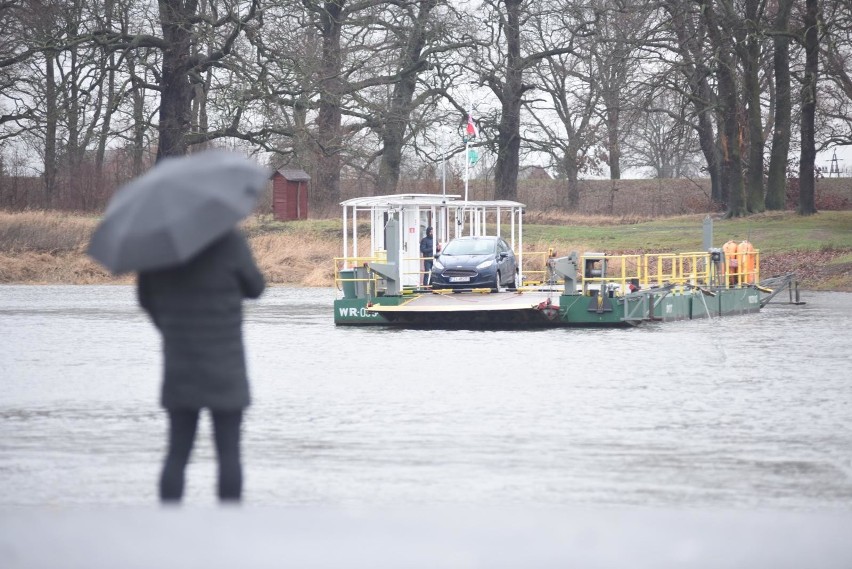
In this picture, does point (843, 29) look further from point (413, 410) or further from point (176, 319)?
point (176, 319)

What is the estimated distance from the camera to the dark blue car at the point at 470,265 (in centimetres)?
3328

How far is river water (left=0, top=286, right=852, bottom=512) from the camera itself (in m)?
10.6

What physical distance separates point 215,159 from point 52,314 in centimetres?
2875

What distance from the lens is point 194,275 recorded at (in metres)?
7.71

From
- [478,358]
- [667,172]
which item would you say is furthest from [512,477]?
[667,172]

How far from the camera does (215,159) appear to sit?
7.63 m

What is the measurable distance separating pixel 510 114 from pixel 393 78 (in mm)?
6718

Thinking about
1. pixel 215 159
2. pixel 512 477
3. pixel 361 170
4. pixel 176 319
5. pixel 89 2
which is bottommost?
pixel 512 477

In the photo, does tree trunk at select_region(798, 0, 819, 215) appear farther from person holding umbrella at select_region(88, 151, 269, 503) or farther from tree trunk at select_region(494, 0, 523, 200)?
person holding umbrella at select_region(88, 151, 269, 503)

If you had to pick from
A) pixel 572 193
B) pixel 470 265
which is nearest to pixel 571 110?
pixel 572 193

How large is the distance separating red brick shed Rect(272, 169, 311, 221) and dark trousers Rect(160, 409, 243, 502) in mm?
56407

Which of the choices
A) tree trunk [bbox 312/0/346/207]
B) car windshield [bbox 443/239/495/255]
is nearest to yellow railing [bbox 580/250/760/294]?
car windshield [bbox 443/239/495/255]

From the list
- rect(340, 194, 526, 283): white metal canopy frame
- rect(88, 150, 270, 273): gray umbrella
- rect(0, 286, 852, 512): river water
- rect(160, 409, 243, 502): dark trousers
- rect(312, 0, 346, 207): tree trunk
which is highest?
rect(312, 0, 346, 207): tree trunk

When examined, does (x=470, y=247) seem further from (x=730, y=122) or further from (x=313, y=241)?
(x=730, y=122)
